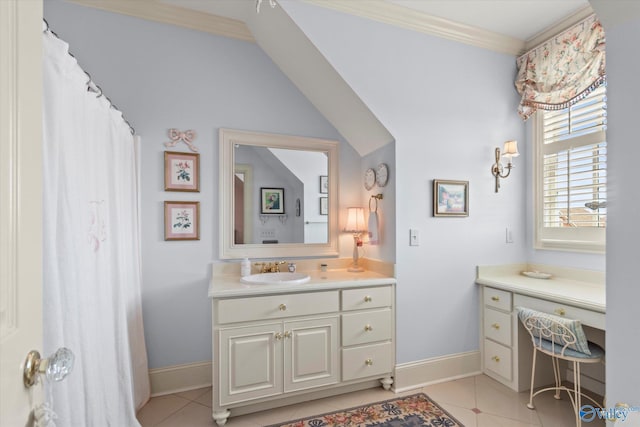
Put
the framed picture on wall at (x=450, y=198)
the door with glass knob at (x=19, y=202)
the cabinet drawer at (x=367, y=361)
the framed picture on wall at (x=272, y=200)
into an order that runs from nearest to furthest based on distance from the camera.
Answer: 1. the door with glass knob at (x=19, y=202)
2. the cabinet drawer at (x=367, y=361)
3. the framed picture on wall at (x=450, y=198)
4. the framed picture on wall at (x=272, y=200)

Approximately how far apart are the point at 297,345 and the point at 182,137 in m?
1.77

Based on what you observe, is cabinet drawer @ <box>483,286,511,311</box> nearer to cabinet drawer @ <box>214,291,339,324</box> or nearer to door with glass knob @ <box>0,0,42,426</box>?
cabinet drawer @ <box>214,291,339,324</box>

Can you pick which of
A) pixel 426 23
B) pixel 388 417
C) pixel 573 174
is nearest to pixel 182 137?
pixel 426 23

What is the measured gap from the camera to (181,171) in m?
2.48

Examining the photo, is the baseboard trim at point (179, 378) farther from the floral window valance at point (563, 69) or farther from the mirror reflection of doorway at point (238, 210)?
the floral window valance at point (563, 69)

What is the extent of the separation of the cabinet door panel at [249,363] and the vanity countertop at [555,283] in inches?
70.1

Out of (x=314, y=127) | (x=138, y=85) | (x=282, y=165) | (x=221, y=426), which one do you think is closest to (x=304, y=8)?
(x=314, y=127)

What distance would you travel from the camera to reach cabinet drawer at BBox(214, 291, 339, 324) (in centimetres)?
203

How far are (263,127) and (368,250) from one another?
1.40 m

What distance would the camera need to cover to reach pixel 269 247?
8.96ft

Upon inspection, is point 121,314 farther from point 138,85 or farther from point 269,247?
point 138,85

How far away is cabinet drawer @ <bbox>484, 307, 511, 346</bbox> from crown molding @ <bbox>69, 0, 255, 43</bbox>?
3.00 meters

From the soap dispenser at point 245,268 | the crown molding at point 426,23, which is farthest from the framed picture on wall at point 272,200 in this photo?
the crown molding at point 426,23

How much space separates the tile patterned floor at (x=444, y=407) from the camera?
207cm
